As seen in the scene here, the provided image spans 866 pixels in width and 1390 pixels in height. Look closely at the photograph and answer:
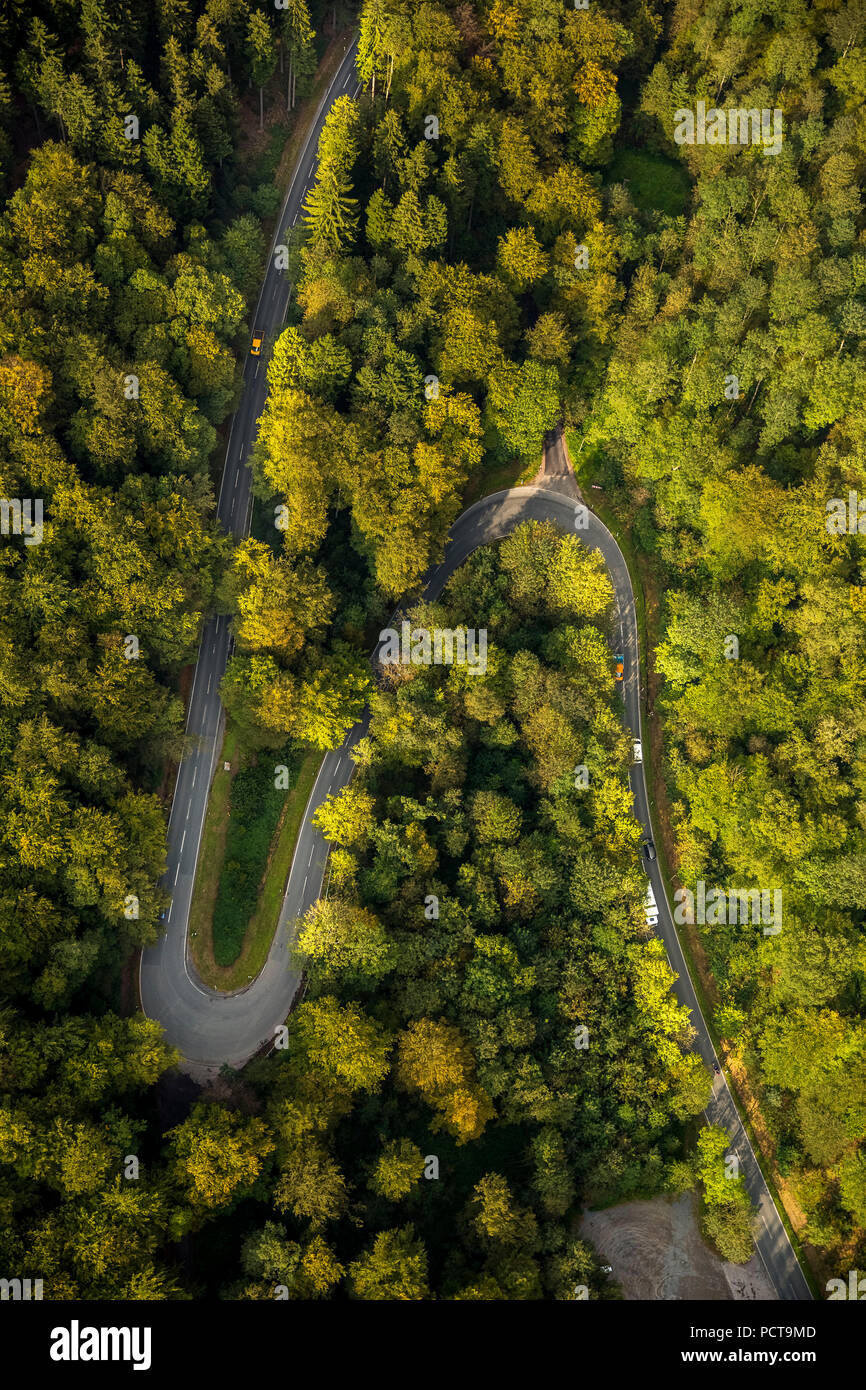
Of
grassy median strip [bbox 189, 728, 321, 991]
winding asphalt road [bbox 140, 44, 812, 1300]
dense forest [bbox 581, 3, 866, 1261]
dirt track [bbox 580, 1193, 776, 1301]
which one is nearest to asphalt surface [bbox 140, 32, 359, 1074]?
winding asphalt road [bbox 140, 44, 812, 1300]

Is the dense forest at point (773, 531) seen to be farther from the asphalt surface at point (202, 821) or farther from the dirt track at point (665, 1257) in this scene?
the asphalt surface at point (202, 821)

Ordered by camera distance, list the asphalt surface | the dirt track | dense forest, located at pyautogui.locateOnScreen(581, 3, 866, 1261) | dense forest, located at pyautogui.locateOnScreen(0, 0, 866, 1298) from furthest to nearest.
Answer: the asphalt surface < dense forest, located at pyautogui.locateOnScreen(581, 3, 866, 1261) < the dirt track < dense forest, located at pyautogui.locateOnScreen(0, 0, 866, 1298)

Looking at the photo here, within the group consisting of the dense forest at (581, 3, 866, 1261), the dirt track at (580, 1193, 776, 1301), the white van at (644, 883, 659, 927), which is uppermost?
the dense forest at (581, 3, 866, 1261)

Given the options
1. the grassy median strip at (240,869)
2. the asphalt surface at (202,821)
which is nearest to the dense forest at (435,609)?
the asphalt surface at (202,821)

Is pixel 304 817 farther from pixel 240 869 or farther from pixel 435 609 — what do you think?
pixel 435 609

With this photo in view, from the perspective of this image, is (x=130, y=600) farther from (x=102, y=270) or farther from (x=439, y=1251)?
(x=439, y=1251)

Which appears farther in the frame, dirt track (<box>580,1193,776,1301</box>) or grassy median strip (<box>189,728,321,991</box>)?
grassy median strip (<box>189,728,321,991</box>)

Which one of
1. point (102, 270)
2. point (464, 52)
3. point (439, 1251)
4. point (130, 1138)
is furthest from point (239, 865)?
point (464, 52)

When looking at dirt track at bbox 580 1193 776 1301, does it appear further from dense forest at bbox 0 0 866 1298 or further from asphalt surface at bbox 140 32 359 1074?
asphalt surface at bbox 140 32 359 1074
